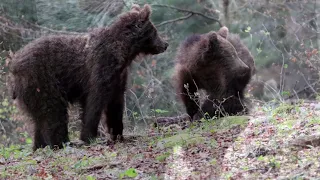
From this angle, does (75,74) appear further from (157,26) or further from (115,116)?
(157,26)

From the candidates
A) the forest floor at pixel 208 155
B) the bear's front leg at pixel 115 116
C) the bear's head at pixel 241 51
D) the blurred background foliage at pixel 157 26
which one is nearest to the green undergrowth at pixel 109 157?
the forest floor at pixel 208 155

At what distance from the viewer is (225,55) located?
440 inches

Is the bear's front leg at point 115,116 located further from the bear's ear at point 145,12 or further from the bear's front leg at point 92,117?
the bear's ear at point 145,12

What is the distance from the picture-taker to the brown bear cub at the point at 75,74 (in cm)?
935

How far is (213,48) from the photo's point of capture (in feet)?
36.6

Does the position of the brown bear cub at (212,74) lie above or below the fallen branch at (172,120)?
above

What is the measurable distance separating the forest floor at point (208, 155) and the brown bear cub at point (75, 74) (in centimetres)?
55

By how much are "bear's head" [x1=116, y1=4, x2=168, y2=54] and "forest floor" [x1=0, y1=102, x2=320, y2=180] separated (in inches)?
65.8

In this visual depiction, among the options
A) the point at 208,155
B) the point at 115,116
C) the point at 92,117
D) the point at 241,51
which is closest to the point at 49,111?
the point at 92,117

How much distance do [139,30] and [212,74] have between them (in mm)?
2113

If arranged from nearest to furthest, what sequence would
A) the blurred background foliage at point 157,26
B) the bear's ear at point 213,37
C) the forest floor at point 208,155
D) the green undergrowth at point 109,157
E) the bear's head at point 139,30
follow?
the forest floor at point 208,155, the green undergrowth at point 109,157, the bear's head at point 139,30, the bear's ear at point 213,37, the blurred background foliage at point 157,26

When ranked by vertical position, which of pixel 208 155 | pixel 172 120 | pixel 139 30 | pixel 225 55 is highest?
pixel 139 30

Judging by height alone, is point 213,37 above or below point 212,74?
above

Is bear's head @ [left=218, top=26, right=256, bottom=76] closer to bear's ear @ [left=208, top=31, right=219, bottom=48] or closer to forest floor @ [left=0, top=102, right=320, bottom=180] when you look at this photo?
bear's ear @ [left=208, top=31, right=219, bottom=48]
